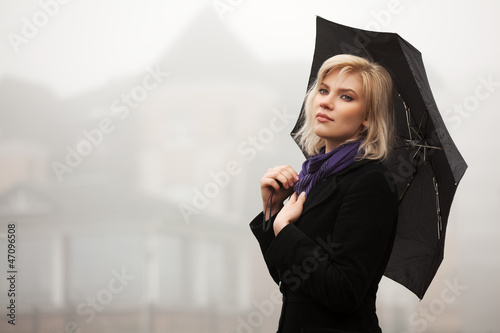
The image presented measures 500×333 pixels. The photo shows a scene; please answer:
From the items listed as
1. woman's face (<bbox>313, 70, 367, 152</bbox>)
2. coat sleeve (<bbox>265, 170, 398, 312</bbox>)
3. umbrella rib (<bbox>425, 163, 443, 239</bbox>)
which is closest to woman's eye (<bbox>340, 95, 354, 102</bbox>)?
woman's face (<bbox>313, 70, 367, 152</bbox>)

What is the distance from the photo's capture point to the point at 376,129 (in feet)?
4.75

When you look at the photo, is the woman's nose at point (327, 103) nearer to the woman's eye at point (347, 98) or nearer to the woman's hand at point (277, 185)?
the woman's eye at point (347, 98)

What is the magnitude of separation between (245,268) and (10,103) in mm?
2163

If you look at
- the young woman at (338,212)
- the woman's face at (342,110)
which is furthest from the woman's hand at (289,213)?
the woman's face at (342,110)

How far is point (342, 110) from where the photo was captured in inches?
56.6

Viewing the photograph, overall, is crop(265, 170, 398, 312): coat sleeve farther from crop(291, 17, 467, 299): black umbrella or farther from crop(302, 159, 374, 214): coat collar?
crop(291, 17, 467, 299): black umbrella

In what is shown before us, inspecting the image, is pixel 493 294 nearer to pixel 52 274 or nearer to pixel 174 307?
pixel 174 307

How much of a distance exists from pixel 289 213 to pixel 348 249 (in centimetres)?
19

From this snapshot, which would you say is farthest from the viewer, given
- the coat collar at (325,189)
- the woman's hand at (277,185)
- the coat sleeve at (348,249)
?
the woman's hand at (277,185)

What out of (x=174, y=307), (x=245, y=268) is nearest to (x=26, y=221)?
(x=174, y=307)

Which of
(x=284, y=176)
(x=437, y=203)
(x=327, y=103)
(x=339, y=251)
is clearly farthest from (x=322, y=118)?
(x=437, y=203)

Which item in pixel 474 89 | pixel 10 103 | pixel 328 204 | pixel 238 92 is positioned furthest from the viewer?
pixel 10 103

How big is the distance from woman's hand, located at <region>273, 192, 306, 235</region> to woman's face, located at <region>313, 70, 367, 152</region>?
165mm

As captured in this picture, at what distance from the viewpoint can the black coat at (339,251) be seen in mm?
1273
